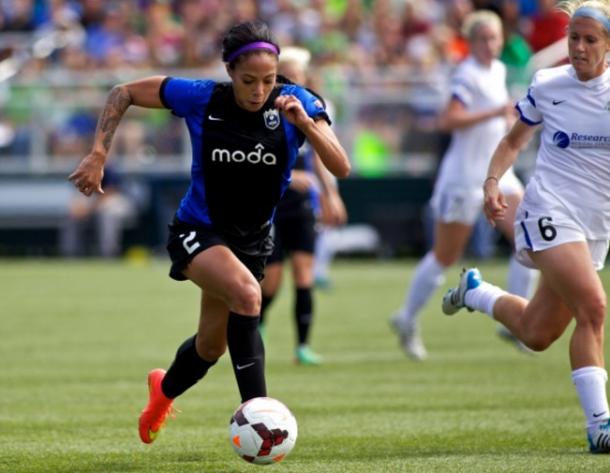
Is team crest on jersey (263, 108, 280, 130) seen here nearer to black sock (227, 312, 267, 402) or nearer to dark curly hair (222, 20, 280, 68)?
dark curly hair (222, 20, 280, 68)

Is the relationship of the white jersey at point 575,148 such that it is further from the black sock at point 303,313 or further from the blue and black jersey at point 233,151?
the black sock at point 303,313

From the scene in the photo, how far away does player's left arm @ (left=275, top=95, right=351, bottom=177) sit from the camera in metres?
6.71

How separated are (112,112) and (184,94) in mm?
384

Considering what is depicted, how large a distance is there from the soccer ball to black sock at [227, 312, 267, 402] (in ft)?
0.57

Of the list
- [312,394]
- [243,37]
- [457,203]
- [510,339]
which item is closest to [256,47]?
[243,37]

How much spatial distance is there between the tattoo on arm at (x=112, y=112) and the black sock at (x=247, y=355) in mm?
1163

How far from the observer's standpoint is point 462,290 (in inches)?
347

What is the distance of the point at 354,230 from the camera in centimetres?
2355

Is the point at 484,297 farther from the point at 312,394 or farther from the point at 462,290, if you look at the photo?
the point at 312,394

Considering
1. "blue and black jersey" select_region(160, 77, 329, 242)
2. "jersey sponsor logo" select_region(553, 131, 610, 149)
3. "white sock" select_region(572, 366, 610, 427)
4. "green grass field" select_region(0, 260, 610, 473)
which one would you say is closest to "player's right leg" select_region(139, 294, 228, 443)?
"green grass field" select_region(0, 260, 610, 473)

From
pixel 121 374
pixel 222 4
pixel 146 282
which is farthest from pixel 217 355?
pixel 222 4

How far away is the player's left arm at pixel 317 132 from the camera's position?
6.71 metres

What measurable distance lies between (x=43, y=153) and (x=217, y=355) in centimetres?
1709

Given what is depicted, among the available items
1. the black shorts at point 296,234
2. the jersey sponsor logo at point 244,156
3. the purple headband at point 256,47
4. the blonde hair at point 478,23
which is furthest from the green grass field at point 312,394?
the blonde hair at point 478,23
